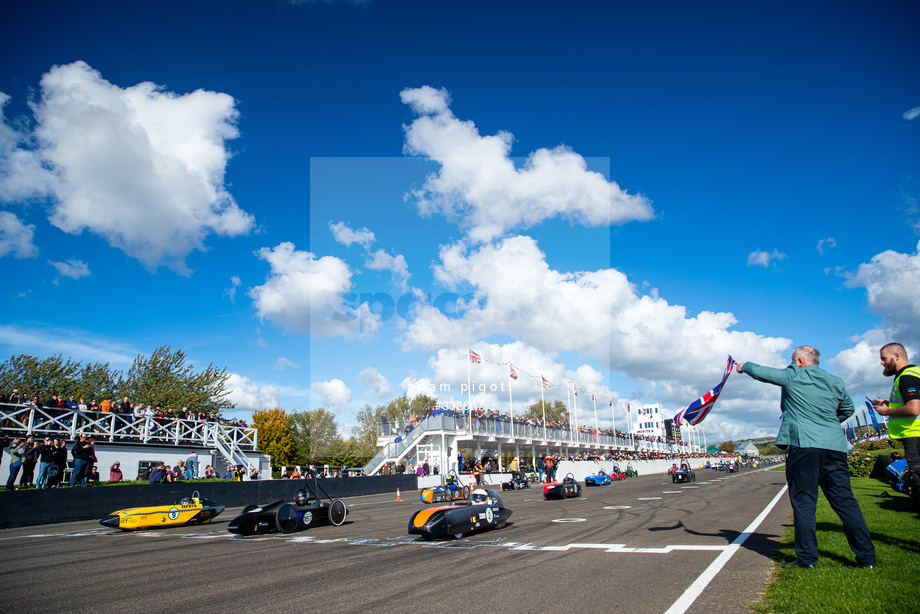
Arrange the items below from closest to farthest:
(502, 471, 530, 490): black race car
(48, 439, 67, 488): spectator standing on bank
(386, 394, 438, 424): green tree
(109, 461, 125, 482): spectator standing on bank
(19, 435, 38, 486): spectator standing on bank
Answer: (19, 435, 38, 486): spectator standing on bank, (48, 439, 67, 488): spectator standing on bank, (109, 461, 125, 482): spectator standing on bank, (502, 471, 530, 490): black race car, (386, 394, 438, 424): green tree

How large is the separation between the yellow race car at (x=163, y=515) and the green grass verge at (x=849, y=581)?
14.5 meters

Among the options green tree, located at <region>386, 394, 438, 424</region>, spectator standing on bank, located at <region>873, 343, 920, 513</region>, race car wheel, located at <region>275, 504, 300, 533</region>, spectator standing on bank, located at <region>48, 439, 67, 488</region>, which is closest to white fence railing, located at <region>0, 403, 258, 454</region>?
spectator standing on bank, located at <region>48, 439, 67, 488</region>

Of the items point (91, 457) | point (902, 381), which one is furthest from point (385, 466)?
point (902, 381)

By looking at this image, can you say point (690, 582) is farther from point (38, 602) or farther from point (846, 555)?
point (38, 602)

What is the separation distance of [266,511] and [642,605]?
946 centimetres

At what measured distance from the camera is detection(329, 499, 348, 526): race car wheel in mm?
13461

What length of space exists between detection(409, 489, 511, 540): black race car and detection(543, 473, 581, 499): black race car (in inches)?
372

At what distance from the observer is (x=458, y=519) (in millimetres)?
10422

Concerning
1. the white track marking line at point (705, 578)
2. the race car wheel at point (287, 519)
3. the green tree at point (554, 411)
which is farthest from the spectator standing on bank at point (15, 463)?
the green tree at point (554, 411)

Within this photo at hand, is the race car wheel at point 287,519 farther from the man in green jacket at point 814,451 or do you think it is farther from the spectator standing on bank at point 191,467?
the spectator standing on bank at point 191,467

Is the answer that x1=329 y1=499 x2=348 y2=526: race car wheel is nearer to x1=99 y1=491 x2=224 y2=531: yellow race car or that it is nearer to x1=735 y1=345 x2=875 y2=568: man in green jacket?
x1=99 y1=491 x2=224 y2=531: yellow race car

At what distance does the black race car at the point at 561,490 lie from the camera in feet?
68.4

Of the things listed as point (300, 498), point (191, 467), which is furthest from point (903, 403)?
point (191, 467)

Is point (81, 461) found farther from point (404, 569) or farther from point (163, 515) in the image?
point (404, 569)
